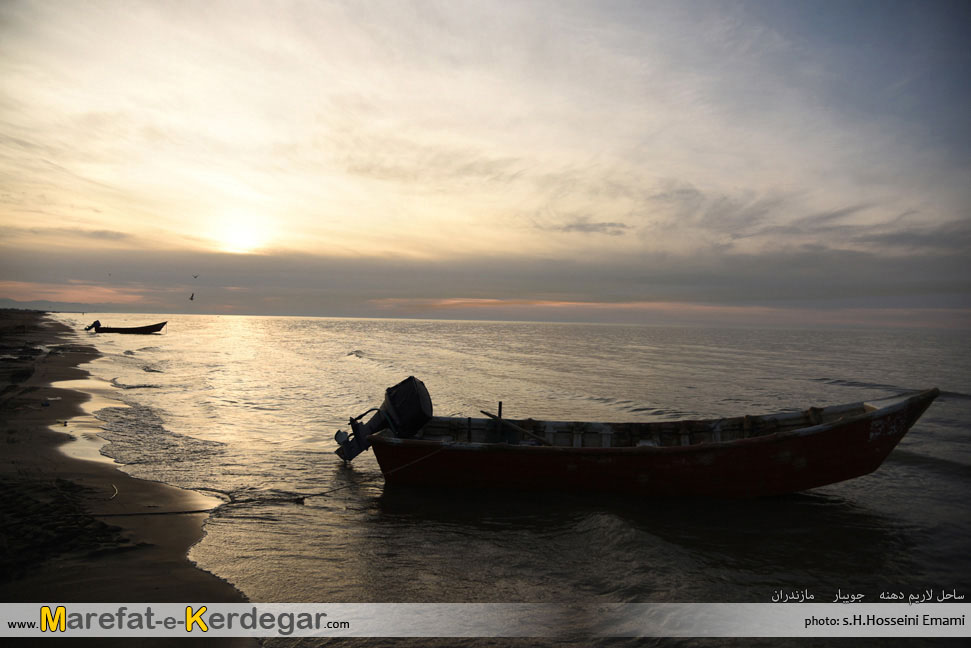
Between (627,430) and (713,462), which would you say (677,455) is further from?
(627,430)

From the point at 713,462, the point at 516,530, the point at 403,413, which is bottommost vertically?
the point at 516,530

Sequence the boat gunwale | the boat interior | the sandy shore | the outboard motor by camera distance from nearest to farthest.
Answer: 1. the sandy shore
2. the boat gunwale
3. the boat interior
4. the outboard motor

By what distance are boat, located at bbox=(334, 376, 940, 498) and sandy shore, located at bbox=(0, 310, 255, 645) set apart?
14.1 feet

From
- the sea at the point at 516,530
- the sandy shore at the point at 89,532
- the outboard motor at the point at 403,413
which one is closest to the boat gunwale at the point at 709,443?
the outboard motor at the point at 403,413

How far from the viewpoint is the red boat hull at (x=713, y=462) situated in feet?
32.4

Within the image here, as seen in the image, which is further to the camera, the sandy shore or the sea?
the sea

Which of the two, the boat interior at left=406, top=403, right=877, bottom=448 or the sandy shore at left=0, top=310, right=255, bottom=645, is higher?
the boat interior at left=406, top=403, right=877, bottom=448

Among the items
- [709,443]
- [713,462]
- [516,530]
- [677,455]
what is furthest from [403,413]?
[713,462]

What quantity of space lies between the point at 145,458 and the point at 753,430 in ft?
49.9

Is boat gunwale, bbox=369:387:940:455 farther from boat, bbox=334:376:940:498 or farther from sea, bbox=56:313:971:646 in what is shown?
sea, bbox=56:313:971:646

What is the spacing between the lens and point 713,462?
33.2ft

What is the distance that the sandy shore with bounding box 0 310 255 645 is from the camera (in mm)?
5781

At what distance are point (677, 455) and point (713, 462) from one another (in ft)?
2.49

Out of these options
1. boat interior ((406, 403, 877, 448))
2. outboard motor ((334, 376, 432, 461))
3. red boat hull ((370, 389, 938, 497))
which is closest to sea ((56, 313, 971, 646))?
red boat hull ((370, 389, 938, 497))
